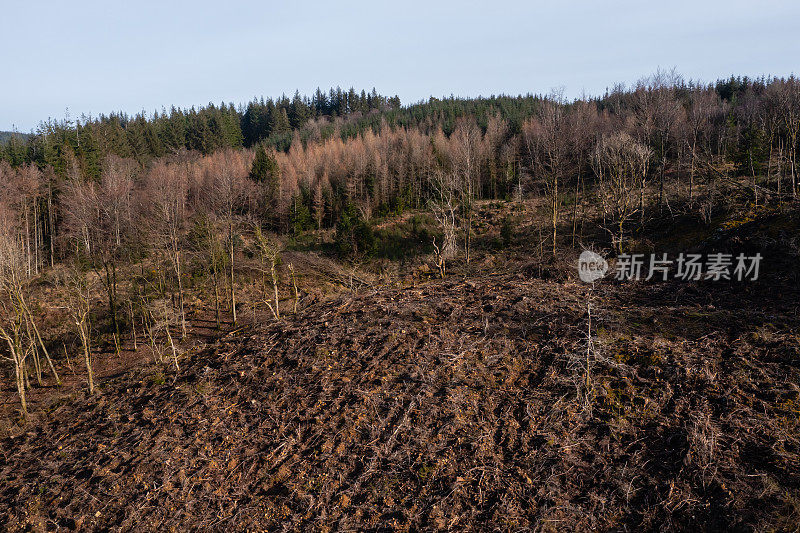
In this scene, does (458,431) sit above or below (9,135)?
below

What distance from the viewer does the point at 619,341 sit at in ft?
23.2

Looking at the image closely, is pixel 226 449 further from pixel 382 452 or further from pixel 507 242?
pixel 507 242

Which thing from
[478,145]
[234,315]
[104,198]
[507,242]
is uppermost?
[478,145]

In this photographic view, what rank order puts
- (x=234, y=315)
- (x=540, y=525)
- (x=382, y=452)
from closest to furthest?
(x=540, y=525), (x=382, y=452), (x=234, y=315)

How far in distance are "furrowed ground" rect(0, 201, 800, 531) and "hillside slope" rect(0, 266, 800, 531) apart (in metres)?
0.02

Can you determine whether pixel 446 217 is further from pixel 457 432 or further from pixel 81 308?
pixel 457 432

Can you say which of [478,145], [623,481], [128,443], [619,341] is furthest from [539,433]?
[478,145]

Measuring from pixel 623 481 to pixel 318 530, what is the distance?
3.58 m

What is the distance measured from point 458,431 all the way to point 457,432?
0.02 m

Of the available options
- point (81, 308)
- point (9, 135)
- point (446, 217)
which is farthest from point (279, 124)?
point (81, 308)

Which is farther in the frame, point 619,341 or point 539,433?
point 619,341

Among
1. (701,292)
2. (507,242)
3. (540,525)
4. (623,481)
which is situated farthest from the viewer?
(507,242)

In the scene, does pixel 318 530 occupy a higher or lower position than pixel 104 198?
lower

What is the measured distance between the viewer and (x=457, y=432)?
5602 mm
